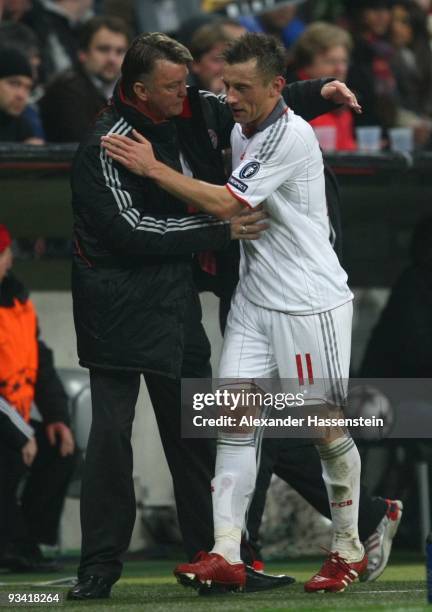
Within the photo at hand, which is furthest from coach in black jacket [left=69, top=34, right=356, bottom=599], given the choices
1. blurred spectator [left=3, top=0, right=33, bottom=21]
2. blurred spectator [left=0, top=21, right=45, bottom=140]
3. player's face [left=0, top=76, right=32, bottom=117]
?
blurred spectator [left=3, top=0, right=33, bottom=21]

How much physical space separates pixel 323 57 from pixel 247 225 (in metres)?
3.60

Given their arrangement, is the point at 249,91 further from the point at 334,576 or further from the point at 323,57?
the point at 323,57

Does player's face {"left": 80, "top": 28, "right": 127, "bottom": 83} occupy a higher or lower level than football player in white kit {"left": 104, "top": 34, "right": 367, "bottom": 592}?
higher

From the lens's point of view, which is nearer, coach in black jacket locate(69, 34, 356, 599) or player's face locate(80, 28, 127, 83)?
coach in black jacket locate(69, 34, 356, 599)

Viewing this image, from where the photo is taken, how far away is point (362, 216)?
916 centimetres

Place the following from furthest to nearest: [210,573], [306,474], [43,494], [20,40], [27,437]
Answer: [20,40]
[43,494]
[27,437]
[306,474]
[210,573]

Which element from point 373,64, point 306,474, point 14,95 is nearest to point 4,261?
point 14,95

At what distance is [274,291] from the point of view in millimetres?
5789

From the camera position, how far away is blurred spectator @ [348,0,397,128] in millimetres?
10308

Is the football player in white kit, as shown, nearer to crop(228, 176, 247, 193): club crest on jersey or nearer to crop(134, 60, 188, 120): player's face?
crop(228, 176, 247, 193): club crest on jersey

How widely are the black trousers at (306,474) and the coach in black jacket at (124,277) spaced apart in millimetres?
916

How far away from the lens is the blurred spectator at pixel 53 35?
1032 cm

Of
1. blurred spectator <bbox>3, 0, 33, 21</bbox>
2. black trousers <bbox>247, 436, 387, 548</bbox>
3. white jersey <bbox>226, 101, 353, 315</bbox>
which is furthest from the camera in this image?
blurred spectator <bbox>3, 0, 33, 21</bbox>

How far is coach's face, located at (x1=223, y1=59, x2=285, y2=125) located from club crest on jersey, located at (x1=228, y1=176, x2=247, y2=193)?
0.25 meters
